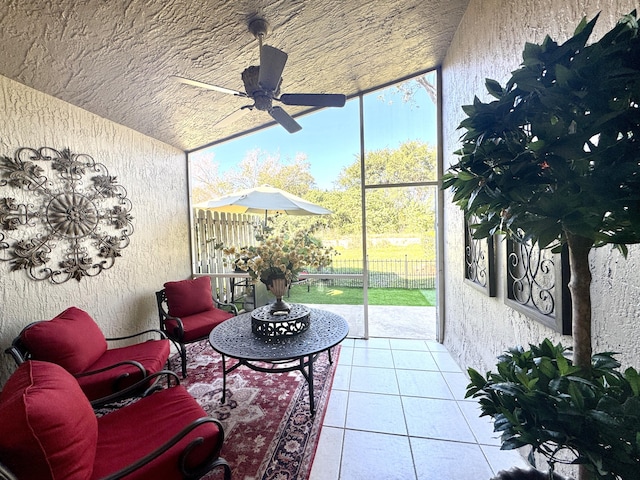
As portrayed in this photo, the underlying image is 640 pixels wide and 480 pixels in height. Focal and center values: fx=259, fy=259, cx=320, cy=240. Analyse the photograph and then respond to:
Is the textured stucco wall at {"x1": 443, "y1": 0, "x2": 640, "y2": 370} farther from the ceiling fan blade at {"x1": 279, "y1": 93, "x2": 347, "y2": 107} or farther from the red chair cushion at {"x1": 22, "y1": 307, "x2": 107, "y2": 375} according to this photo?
the red chair cushion at {"x1": 22, "y1": 307, "x2": 107, "y2": 375}

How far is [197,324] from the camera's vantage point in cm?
281

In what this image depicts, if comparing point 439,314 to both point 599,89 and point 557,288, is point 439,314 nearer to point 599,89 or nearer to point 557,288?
point 557,288

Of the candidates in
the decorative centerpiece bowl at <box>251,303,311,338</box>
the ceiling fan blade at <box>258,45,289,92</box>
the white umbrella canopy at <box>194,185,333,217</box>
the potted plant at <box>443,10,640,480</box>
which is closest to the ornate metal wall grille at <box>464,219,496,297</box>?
the potted plant at <box>443,10,640,480</box>

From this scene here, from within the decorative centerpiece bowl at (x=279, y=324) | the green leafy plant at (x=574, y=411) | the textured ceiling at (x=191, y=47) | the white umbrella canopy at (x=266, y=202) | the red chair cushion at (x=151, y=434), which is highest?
the textured ceiling at (x=191, y=47)

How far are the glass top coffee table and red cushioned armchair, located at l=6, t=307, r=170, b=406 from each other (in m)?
0.59

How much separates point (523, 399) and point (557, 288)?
2.99 ft

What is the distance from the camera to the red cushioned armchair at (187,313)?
107 inches

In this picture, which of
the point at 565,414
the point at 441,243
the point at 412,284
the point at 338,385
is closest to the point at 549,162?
the point at 565,414

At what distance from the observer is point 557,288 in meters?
1.29

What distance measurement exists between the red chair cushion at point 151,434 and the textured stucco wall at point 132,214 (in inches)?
52.2

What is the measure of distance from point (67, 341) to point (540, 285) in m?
3.20

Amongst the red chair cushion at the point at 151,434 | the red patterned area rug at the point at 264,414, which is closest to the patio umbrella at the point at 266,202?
the red patterned area rug at the point at 264,414

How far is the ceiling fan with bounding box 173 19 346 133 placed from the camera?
1.73 m

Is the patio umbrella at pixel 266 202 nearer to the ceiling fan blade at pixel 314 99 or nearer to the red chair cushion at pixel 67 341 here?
the ceiling fan blade at pixel 314 99
